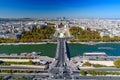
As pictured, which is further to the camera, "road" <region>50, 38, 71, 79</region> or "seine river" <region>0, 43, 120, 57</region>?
"seine river" <region>0, 43, 120, 57</region>

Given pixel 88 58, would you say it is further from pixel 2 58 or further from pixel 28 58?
pixel 2 58

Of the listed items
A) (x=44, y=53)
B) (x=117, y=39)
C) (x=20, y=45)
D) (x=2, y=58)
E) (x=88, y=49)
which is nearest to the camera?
(x=2, y=58)

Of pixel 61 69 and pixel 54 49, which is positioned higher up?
pixel 54 49

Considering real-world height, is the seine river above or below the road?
above

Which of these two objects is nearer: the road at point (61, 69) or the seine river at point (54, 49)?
the road at point (61, 69)

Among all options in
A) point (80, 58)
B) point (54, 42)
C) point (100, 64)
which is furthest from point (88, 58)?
point (54, 42)

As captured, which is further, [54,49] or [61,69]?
[54,49]

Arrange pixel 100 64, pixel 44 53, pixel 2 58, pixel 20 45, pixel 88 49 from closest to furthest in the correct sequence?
pixel 100 64 < pixel 2 58 < pixel 44 53 < pixel 88 49 < pixel 20 45

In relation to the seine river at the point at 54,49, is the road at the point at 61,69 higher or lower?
lower
